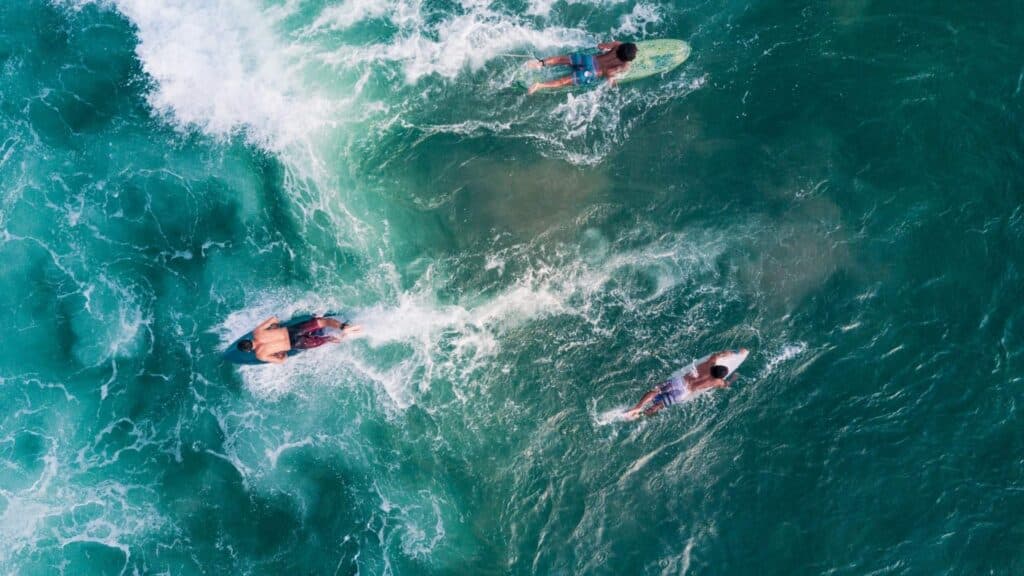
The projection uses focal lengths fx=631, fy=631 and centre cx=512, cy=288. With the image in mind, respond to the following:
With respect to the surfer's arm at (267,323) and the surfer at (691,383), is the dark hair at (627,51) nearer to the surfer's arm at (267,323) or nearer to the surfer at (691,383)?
the surfer at (691,383)

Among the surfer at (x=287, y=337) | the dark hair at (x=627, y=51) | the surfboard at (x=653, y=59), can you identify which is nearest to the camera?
the dark hair at (x=627, y=51)

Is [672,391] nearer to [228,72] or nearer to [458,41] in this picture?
[458,41]

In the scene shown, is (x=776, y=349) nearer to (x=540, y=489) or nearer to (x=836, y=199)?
(x=836, y=199)

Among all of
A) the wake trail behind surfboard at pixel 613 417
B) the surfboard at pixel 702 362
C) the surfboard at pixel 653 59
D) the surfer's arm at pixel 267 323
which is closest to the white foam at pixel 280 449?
the surfer's arm at pixel 267 323

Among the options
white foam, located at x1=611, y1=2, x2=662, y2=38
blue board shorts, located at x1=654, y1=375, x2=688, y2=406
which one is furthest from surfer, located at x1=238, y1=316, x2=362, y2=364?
white foam, located at x1=611, y1=2, x2=662, y2=38

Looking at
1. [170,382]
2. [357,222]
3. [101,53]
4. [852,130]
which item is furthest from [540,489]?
[101,53]

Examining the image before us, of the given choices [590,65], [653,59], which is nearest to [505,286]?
[590,65]
